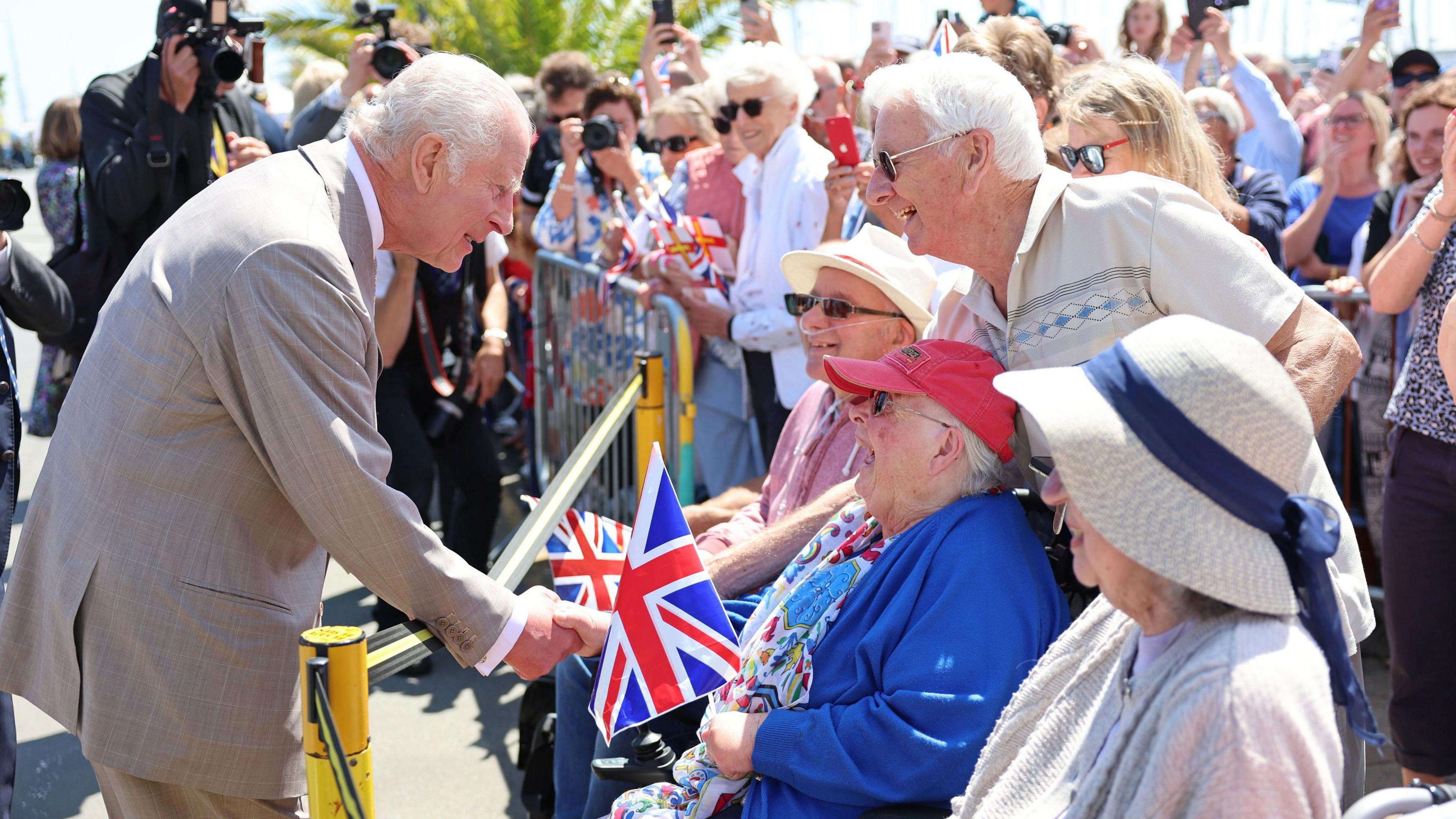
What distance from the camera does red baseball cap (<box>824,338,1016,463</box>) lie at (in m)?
2.66

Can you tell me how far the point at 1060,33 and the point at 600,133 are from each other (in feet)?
7.80

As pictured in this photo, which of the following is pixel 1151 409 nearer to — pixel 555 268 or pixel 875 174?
pixel 875 174

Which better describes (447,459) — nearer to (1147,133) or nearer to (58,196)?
(1147,133)

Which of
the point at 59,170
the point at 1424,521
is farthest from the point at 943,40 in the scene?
the point at 59,170

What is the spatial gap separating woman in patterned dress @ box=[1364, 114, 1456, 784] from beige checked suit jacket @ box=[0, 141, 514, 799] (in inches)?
108

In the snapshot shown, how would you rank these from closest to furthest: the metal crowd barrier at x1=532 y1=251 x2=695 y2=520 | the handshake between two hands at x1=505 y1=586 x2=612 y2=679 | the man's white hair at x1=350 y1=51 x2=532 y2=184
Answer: the man's white hair at x1=350 y1=51 x2=532 y2=184 < the handshake between two hands at x1=505 y1=586 x2=612 y2=679 < the metal crowd barrier at x1=532 y1=251 x2=695 y2=520

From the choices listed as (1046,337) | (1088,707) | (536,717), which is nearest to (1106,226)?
(1046,337)

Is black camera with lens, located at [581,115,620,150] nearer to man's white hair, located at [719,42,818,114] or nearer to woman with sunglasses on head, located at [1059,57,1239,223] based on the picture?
man's white hair, located at [719,42,818,114]

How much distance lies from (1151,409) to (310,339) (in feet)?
4.99

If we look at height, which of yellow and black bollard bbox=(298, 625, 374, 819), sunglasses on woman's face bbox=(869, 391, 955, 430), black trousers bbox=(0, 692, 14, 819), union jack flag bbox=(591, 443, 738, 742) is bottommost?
black trousers bbox=(0, 692, 14, 819)

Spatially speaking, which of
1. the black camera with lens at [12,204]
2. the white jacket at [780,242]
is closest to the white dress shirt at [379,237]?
the black camera with lens at [12,204]

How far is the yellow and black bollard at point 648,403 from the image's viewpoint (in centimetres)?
410

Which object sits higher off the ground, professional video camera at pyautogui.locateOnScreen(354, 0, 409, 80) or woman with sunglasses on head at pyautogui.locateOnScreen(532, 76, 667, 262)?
professional video camera at pyautogui.locateOnScreen(354, 0, 409, 80)

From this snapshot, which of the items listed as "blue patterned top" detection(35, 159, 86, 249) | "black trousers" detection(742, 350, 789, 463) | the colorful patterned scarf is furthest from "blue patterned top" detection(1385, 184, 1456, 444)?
"blue patterned top" detection(35, 159, 86, 249)
